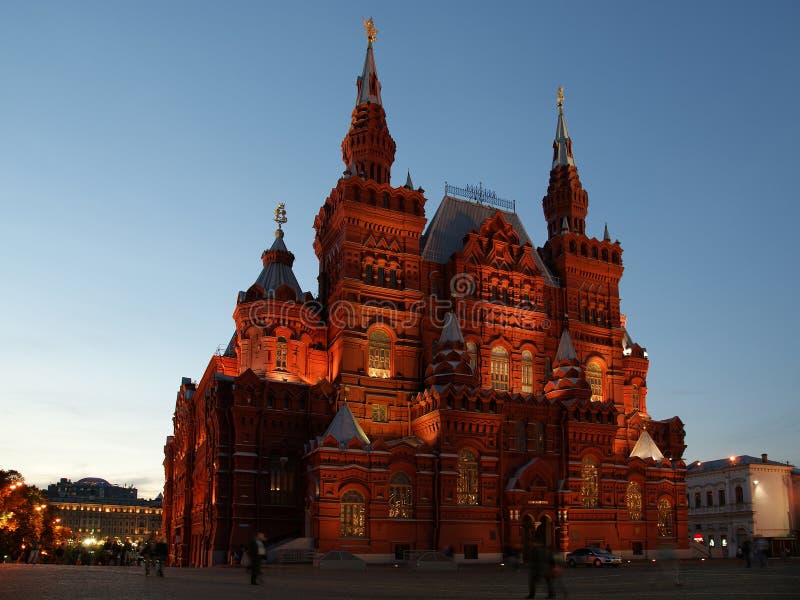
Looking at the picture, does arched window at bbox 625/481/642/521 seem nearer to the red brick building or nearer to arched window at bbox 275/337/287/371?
the red brick building

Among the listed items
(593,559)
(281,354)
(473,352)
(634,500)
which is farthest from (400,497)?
(634,500)

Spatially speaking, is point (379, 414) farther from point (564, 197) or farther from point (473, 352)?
point (564, 197)

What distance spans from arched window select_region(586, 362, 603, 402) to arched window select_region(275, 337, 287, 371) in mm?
24308

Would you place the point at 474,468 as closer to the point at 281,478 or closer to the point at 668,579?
the point at 281,478

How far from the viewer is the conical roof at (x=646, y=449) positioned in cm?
5931

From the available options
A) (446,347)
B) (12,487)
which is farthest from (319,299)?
(12,487)

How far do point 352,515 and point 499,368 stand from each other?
56.6 feet

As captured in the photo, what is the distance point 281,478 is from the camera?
52.4 m

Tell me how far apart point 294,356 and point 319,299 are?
6777 millimetres

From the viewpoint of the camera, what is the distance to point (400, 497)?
5012 centimetres

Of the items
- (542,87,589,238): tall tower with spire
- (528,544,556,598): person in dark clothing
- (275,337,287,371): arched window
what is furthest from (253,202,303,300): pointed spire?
(528,544,556,598): person in dark clothing

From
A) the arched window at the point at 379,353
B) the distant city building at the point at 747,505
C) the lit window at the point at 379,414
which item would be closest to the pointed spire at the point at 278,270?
the arched window at the point at 379,353

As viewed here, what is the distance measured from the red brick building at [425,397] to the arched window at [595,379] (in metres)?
0.17

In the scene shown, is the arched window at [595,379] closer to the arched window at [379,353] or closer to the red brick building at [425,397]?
the red brick building at [425,397]
